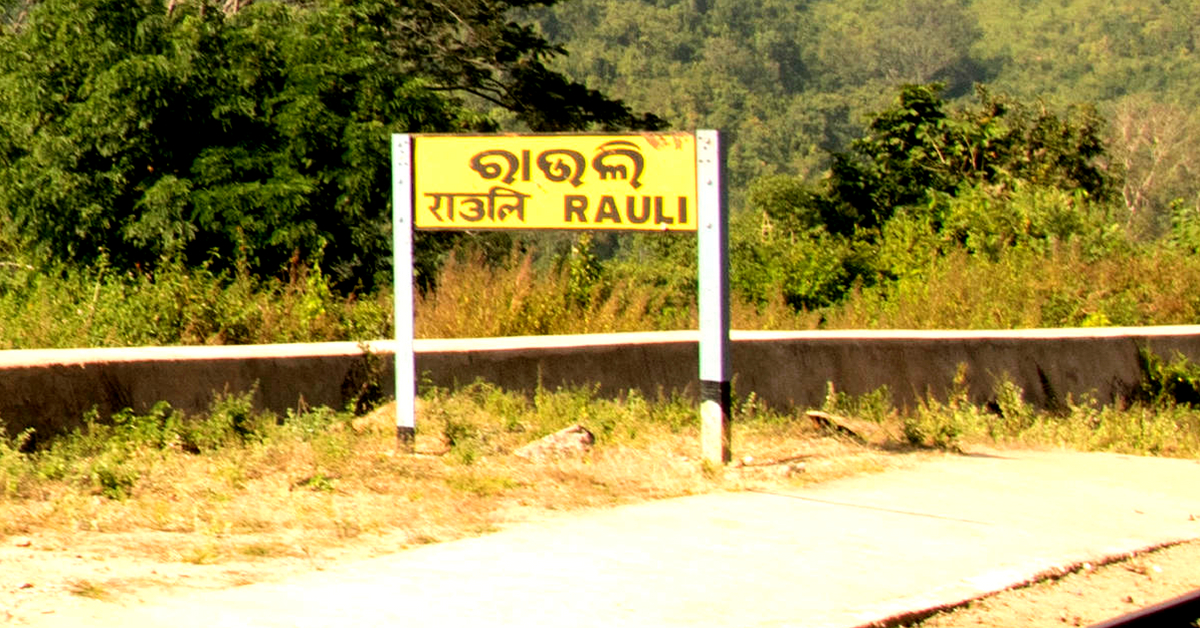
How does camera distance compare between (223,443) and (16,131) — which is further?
(16,131)

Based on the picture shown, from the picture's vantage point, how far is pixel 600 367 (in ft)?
35.2

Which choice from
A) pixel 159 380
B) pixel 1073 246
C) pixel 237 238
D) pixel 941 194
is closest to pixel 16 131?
pixel 237 238

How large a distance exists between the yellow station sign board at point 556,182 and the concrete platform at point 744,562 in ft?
4.86

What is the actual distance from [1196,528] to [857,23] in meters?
122

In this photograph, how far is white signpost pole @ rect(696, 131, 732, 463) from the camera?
832 centimetres

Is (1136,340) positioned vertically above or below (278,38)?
below

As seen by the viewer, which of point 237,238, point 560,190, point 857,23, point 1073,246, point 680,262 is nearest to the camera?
point 560,190

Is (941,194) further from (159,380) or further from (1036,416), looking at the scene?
(159,380)

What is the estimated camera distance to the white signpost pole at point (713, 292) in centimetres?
832

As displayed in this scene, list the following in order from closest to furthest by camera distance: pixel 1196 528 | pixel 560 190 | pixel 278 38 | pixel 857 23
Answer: pixel 1196 528 < pixel 560 190 < pixel 278 38 < pixel 857 23

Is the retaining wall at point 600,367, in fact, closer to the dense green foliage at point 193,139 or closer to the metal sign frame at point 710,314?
the metal sign frame at point 710,314

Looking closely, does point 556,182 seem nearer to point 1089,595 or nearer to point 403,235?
point 403,235

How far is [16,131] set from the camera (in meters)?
15.3

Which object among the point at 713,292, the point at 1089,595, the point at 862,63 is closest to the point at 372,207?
the point at 713,292
